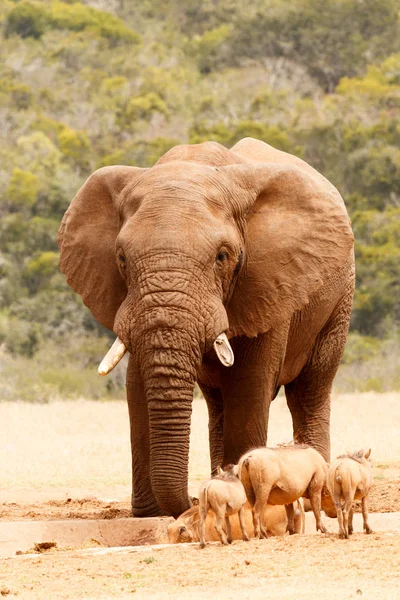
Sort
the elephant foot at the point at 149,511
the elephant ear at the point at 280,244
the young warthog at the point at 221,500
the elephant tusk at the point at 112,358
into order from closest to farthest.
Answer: the young warthog at the point at 221,500
the elephant tusk at the point at 112,358
the elephant ear at the point at 280,244
the elephant foot at the point at 149,511

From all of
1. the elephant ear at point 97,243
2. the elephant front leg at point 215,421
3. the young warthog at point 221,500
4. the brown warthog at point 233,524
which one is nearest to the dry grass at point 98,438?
the elephant front leg at point 215,421

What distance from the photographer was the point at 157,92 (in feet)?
169

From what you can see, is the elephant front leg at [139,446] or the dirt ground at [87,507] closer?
the elephant front leg at [139,446]

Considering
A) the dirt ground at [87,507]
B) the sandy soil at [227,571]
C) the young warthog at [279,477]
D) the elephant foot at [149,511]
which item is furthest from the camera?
the dirt ground at [87,507]

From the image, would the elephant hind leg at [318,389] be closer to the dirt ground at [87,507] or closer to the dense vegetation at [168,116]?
the dirt ground at [87,507]

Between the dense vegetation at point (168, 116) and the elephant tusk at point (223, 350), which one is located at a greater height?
the dense vegetation at point (168, 116)

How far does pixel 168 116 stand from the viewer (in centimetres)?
4675

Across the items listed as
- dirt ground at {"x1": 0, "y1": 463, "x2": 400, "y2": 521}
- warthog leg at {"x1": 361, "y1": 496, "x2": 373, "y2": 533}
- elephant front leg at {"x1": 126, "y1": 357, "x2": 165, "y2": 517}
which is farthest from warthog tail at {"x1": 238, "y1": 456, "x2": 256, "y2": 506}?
dirt ground at {"x1": 0, "y1": 463, "x2": 400, "y2": 521}

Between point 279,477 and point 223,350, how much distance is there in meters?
0.87

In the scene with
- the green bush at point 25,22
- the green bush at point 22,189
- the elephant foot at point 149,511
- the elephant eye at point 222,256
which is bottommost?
the elephant foot at point 149,511

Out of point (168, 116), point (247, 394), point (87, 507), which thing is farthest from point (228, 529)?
point (168, 116)

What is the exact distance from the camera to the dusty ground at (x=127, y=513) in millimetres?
6672

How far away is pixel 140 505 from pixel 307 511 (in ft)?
3.74

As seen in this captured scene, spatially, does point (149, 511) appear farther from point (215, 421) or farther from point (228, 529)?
point (228, 529)
